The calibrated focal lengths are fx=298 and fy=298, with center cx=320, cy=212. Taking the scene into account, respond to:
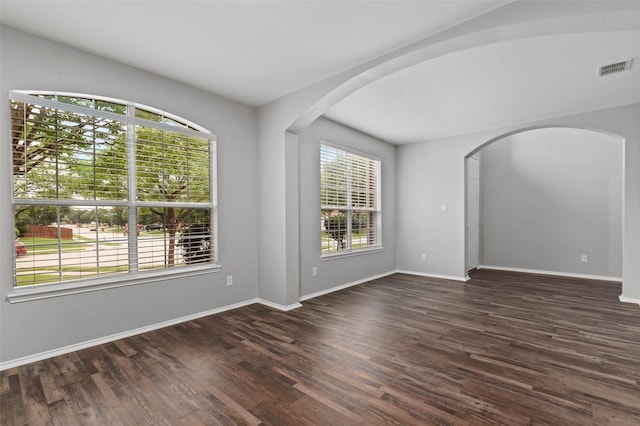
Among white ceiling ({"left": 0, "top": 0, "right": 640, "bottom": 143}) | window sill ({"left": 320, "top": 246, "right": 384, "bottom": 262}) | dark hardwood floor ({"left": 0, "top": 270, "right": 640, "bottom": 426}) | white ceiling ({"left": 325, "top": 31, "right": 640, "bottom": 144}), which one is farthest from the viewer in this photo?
window sill ({"left": 320, "top": 246, "right": 384, "bottom": 262})

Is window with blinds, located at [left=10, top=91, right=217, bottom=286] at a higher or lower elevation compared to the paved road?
higher

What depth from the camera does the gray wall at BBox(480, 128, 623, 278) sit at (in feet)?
18.2

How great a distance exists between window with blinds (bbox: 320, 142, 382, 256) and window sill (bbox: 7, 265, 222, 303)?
212 cm

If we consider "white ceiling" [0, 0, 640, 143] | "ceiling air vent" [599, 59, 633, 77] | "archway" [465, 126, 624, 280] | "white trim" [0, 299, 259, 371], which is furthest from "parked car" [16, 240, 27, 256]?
"archway" [465, 126, 624, 280]

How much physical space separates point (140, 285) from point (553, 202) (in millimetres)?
7354

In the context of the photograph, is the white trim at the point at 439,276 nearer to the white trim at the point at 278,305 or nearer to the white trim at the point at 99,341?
the white trim at the point at 278,305

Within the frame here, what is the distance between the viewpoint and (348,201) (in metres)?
5.23

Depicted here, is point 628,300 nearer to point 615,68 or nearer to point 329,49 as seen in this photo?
point 615,68

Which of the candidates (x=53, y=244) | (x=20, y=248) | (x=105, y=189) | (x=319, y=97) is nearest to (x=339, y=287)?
(x=319, y=97)

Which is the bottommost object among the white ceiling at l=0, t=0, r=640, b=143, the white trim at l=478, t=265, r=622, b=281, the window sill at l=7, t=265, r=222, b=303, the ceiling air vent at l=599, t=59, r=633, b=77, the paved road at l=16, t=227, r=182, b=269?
the white trim at l=478, t=265, r=622, b=281

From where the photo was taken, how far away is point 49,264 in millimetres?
2590

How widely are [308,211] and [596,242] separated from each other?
5554 mm

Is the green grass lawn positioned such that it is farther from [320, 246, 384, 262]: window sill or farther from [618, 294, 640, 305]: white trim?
[618, 294, 640, 305]: white trim

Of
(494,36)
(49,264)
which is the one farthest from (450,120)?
(49,264)
